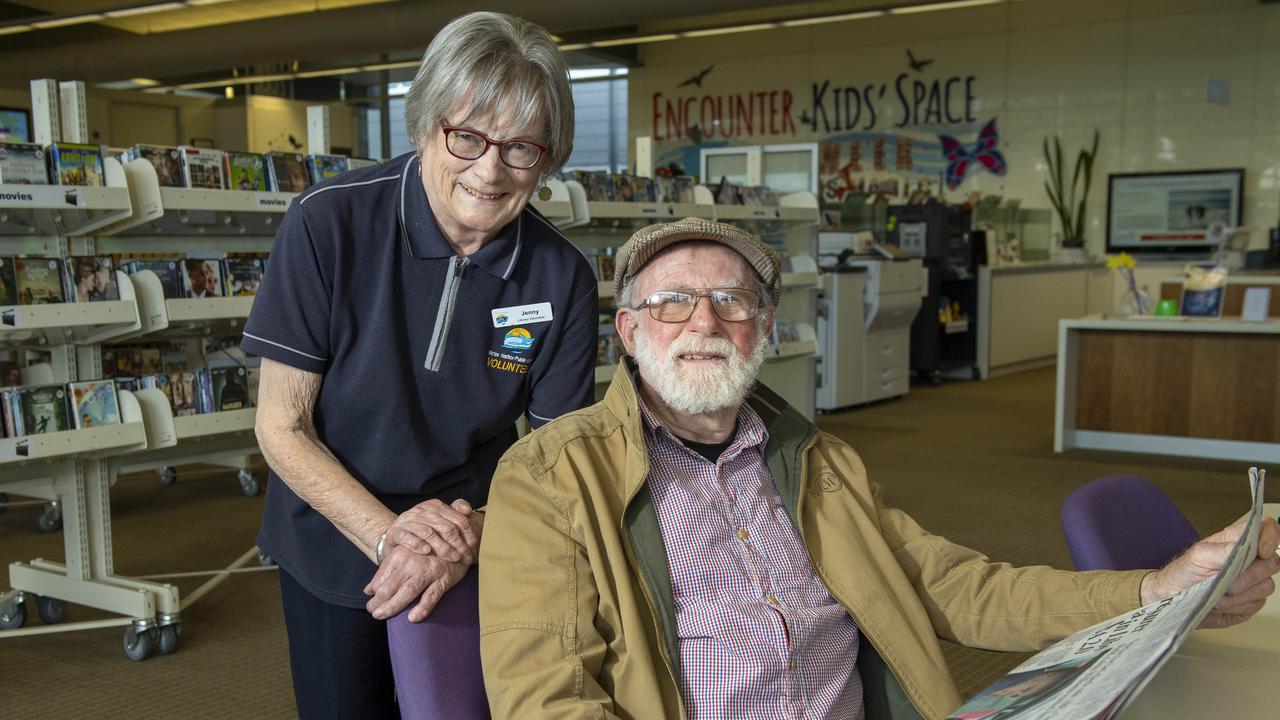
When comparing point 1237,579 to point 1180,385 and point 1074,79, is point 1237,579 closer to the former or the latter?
point 1180,385

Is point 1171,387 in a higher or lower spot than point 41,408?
lower

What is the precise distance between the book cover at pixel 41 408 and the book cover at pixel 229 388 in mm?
469

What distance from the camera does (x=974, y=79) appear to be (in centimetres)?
1301

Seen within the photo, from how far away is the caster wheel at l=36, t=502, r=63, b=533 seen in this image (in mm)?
5039

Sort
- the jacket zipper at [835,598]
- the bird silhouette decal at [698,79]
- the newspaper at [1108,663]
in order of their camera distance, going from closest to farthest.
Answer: the newspaper at [1108,663] → the jacket zipper at [835,598] → the bird silhouette decal at [698,79]

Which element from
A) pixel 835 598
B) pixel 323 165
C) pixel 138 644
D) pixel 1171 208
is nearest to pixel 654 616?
pixel 835 598

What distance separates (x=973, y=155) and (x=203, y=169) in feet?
36.6

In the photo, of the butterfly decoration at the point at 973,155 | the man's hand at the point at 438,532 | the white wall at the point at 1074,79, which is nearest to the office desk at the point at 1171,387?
the man's hand at the point at 438,532

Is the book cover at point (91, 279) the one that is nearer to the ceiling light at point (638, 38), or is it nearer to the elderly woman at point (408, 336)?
the elderly woman at point (408, 336)

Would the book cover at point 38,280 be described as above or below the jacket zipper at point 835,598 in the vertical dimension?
above

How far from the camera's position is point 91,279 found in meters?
3.34

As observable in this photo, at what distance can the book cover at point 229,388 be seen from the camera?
3.60m

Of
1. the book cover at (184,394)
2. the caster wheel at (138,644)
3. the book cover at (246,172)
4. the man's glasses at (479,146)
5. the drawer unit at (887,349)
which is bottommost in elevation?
the caster wheel at (138,644)

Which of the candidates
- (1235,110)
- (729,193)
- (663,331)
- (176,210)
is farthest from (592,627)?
(1235,110)
